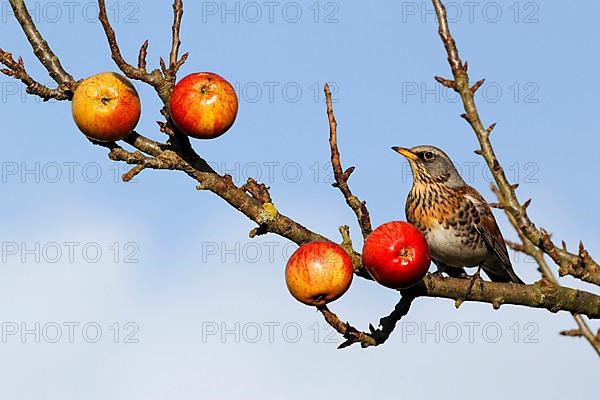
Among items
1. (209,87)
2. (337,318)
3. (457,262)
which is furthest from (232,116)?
(457,262)

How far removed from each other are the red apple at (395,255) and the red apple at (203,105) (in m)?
1.09

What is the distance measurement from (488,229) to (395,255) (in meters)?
3.73

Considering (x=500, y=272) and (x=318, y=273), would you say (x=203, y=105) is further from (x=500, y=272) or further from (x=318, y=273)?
(x=500, y=272)

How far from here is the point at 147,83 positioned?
5.05m

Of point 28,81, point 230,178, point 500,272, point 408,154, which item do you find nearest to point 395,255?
point 230,178

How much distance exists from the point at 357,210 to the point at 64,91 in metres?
1.95

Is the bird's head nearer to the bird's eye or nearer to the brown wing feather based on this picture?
the bird's eye

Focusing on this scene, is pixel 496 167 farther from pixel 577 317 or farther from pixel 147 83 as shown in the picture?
pixel 147 83

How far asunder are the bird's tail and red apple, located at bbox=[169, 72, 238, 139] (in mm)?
4364

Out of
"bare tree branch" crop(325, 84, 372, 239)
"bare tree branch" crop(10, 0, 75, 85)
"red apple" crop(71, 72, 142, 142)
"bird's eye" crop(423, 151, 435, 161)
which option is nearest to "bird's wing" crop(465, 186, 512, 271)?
"bird's eye" crop(423, 151, 435, 161)

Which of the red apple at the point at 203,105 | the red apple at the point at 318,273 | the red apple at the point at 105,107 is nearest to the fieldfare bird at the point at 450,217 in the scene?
the red apple at the point at 318,273

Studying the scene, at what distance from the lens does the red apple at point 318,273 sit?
14.9ft

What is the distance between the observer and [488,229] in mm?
8125

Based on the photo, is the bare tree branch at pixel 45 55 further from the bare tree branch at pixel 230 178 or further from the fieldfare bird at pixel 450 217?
the fieldfare bird at pixel 450 217
